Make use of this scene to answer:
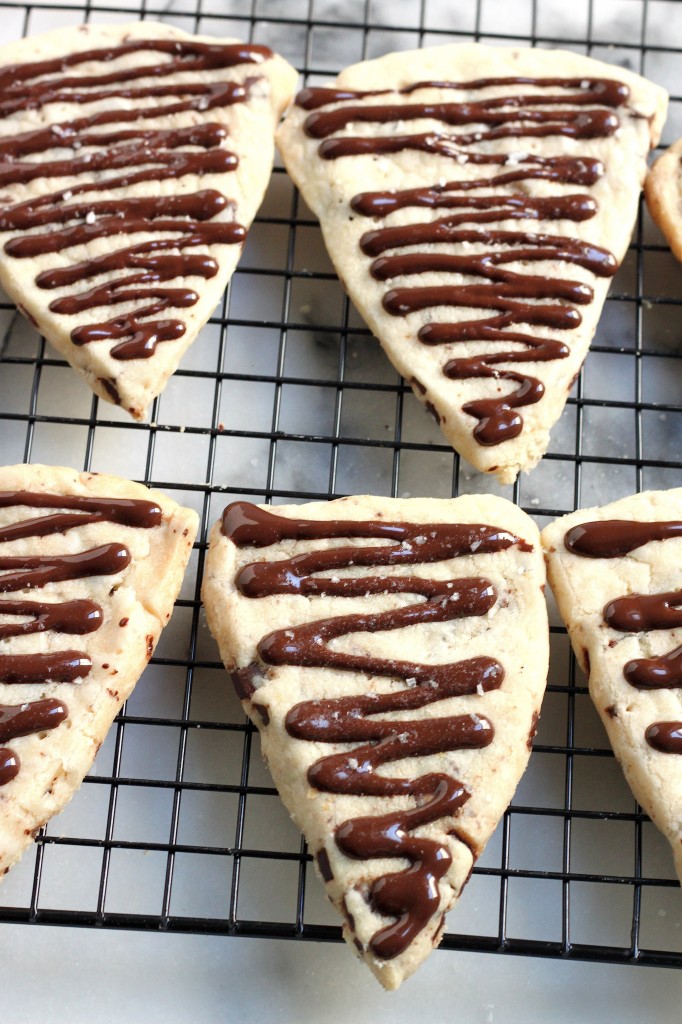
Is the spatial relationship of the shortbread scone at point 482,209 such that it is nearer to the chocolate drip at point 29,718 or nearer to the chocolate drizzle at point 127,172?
the chocolate drizzle at point 127,172

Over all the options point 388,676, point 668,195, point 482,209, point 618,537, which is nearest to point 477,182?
point 482,209

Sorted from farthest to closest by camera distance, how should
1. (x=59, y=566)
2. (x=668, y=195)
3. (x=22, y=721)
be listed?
(x=668, y=195) → (x=59, y=566) → (x=22, y=721)

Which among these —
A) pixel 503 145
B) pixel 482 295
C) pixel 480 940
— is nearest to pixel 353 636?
pixel 480 940

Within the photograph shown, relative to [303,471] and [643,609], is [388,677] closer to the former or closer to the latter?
[643,609]

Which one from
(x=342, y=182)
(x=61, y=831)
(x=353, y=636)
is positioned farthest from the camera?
(x=342, y=182)

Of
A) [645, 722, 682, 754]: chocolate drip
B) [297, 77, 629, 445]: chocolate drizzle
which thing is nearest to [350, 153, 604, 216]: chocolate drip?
[297, 77, 629, 445]: chocolate drizzle

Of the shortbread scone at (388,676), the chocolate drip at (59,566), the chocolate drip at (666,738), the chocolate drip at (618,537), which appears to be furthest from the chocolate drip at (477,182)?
the chocolate drip at (666,738)

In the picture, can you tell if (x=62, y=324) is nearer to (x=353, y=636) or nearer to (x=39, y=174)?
(x=39, y=174)
